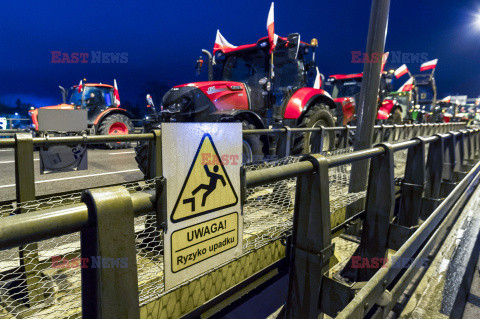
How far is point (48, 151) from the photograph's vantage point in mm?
2986

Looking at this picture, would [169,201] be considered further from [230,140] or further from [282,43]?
[282,43]

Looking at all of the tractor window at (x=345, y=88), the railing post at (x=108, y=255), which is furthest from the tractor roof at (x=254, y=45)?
the tractor window at (x=345, y=88)

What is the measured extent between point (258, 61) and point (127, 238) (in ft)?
19.7

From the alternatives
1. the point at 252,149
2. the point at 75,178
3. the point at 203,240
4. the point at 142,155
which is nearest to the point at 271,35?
the point at 252,149

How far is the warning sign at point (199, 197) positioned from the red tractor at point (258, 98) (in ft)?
11.7

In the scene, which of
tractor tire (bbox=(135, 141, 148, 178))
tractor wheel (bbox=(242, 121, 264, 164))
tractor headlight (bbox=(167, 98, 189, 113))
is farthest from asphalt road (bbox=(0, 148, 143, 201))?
tractor wheel (bbox=(242, 121, 264, 164))

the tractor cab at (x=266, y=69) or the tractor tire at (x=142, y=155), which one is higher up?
the tractor cab at (x=266, y=69)

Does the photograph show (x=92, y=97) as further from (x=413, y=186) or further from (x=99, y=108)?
(x=413, y=186)

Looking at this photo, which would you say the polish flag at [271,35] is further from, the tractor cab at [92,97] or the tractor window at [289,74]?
the tractor cab at [92,97]

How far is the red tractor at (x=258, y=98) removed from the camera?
18.0 ft

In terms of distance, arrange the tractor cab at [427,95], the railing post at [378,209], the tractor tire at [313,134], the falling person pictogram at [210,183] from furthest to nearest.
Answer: the tractor cab at [427,95] → the tractor tire at [313,134] → the railing post at [378,209] → the falling person pictogram at [210,183]

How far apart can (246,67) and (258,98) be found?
2.95 feet

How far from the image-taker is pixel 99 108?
12047 millimetres

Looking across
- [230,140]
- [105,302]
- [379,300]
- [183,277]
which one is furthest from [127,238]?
[379,300]
